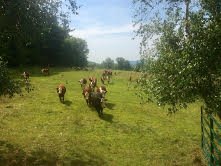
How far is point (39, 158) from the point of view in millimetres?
9805

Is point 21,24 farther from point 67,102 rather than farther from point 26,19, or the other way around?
point 67,102

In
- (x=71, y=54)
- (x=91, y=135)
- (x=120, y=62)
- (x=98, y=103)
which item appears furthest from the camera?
(x=120, y=62)

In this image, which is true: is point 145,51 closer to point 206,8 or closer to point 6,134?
point 206,8

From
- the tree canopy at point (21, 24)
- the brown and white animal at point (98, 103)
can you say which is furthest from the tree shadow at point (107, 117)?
the tree canopy at point (21, 24)

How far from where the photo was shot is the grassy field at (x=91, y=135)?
33.7 feet

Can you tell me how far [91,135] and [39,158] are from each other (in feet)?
12.8

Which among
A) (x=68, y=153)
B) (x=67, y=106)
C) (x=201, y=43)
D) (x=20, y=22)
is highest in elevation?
(x=20, y=22)

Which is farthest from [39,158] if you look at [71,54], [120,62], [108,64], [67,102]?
[120,62]

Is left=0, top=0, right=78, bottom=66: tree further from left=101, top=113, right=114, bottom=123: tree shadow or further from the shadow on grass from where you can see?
left=101, top=113, right=114, bottom=123: tree shadow

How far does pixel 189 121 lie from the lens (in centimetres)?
1711

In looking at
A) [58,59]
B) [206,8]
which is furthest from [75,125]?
[58,59]

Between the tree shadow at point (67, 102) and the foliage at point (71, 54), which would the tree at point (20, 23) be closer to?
the tree shadow at point (67, 102)

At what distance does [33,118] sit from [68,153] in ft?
18.3

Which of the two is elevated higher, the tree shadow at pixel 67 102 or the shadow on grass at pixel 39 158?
the tree shadow at pixel 67 102
